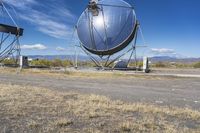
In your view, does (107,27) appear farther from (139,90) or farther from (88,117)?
(88,117)

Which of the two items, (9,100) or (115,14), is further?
(115,14)

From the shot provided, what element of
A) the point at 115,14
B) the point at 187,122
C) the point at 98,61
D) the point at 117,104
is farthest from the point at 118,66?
the point at 187,122

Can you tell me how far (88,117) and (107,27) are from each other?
35.8m

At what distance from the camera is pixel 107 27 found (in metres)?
45.9

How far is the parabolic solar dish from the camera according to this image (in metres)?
44.8

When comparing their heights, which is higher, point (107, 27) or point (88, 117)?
point (107, 27)

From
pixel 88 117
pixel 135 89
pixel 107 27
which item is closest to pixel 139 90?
pixel 135 89

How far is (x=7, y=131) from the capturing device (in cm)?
870

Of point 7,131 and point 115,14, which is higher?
point 115,14

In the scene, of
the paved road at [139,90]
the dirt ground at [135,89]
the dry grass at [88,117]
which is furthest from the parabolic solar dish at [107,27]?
the dry grass at [88,117]

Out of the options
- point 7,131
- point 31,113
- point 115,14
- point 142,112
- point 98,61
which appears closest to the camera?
point 7,131

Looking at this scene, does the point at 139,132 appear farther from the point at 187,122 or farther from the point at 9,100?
the point at 9,100

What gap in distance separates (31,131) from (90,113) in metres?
2.89

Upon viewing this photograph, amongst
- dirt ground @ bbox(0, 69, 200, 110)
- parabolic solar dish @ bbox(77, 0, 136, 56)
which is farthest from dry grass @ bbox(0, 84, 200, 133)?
parabolic solar dish @ bbox(77, 0, 136, 56)
